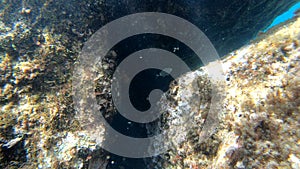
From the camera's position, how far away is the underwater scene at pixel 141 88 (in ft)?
7.11

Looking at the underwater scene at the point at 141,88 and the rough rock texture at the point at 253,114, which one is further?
the underwater scene at the point at 141,88

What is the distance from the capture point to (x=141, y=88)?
167 inches

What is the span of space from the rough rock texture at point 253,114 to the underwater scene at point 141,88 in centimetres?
1

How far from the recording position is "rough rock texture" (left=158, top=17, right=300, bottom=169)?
1.89 m

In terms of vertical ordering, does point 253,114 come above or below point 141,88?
below

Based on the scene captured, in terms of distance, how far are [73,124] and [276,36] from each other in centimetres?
331

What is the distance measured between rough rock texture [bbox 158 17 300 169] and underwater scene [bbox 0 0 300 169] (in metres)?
0.01

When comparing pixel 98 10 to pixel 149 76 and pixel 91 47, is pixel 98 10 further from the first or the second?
pixel 149 76

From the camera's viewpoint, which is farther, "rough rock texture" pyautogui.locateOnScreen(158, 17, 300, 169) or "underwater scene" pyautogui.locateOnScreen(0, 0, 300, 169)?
"underwater scene" pyautogui.locateOnScreen(0, 0, 300, 169)

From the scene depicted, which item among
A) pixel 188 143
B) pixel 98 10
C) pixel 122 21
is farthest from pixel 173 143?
pixel 98 10

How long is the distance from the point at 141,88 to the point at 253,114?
256cm

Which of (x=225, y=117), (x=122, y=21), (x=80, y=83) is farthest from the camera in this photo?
(x=122, y=21)

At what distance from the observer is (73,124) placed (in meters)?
2.78

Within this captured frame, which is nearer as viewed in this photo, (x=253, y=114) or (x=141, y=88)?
(x=253, y=114)
